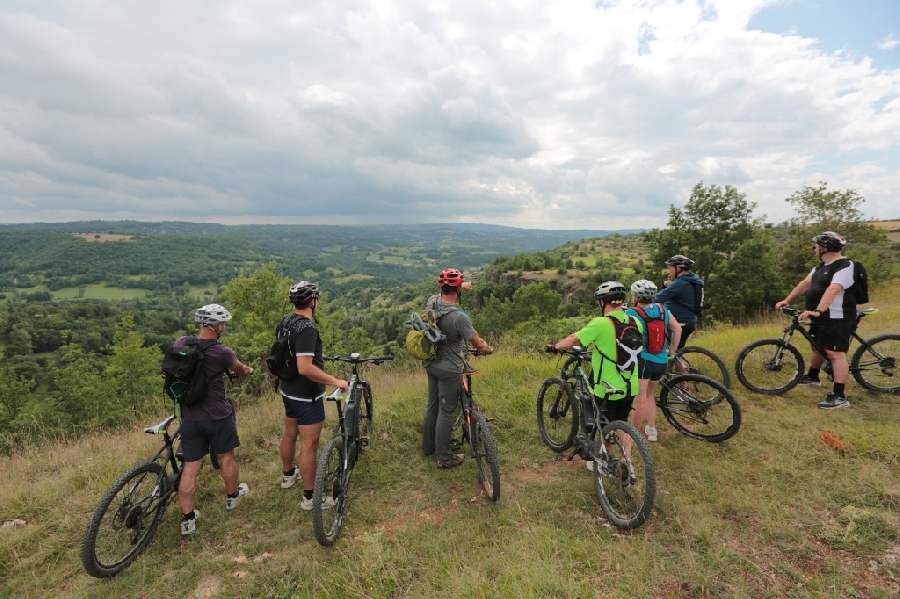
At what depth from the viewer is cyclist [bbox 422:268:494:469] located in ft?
12.9

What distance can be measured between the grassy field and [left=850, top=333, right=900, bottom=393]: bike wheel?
481 mm

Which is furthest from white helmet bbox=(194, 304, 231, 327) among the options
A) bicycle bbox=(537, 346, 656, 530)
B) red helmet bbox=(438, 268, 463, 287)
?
bicycle bbox=(537, 346, 656, 530)

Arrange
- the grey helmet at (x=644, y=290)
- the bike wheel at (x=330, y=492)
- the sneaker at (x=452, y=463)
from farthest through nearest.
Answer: the sneaker at (x=452, y=463), the grey helmet at (x=644, y=290), the bike wheel at (x=330, y=492)

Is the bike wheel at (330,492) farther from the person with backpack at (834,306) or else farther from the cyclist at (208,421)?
the person with backpack at (834,306)

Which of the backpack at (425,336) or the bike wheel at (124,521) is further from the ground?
the backpack at (425,336)

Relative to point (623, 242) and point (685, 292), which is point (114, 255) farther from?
point (685, 292)

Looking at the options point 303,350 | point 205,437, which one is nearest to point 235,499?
point 205,437

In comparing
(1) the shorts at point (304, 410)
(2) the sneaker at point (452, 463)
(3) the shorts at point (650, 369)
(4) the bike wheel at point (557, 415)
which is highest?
(3) the shorts at point (650, 369)

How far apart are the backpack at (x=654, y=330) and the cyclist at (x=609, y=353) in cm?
15

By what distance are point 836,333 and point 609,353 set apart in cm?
412

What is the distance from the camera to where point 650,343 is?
13.3ft

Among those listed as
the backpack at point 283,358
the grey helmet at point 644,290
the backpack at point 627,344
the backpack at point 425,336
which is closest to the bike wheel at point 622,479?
the backpack at point 627,344

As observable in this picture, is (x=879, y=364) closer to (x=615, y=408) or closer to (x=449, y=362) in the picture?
(x=615, y=408)

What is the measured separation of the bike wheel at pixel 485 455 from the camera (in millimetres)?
3773
